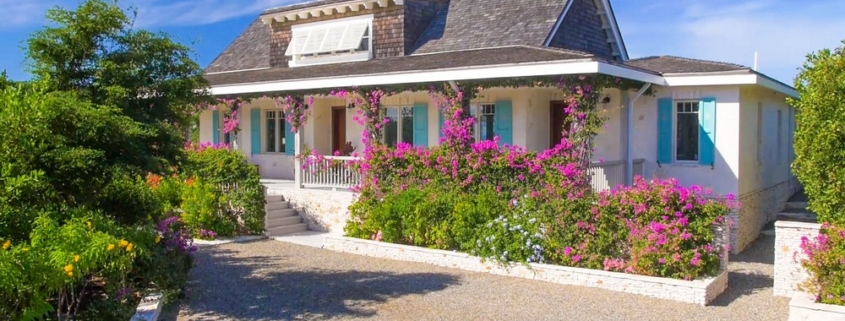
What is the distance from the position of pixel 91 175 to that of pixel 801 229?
8.60 meters

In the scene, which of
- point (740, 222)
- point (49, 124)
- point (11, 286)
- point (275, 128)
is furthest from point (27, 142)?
point (275, 128)

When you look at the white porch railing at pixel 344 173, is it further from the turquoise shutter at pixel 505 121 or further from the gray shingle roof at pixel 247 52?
the gray shingle roof at pixel 247 52

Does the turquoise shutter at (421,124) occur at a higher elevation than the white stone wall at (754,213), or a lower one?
higher

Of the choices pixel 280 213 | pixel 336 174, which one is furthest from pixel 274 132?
pixel 336 174

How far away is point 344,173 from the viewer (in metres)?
15.7

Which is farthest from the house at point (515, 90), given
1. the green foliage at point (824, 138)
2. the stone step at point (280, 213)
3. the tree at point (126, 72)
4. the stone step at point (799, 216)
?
the tree at point (126, 72)

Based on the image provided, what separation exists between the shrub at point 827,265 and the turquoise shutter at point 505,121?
7851 millimetres

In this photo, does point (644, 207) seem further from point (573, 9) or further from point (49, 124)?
point (573, 9)

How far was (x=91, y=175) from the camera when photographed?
6449mm

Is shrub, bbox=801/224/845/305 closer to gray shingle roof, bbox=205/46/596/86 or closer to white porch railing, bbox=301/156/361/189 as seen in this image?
gray shingle roof, bbox=205/46/596/86

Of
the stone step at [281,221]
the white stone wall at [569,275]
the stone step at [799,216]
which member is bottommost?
the white stone wall at [569,275]

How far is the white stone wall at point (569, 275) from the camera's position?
30.7 ft

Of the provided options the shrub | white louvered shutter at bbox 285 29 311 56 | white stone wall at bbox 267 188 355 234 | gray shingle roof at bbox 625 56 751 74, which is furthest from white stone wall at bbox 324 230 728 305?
white louvered shutter at bbox 285 29 311 56

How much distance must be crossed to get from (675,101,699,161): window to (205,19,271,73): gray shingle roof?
13.2 meters
